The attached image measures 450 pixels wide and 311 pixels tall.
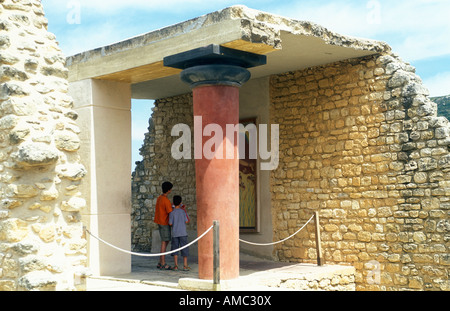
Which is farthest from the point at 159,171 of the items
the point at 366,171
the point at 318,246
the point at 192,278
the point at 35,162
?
the point at 35,162

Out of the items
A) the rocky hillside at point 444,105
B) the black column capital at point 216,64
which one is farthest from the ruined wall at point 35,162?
the rocky hillside at point 444,105

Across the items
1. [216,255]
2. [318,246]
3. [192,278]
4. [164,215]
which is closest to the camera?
[216,255]

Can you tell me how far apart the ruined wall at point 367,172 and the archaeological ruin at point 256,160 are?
19mm

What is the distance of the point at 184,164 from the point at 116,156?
11.4 ft

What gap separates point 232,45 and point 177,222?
3.43 meters

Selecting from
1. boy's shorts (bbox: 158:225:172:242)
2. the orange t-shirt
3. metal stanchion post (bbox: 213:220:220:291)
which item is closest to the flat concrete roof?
the orange t-shirt

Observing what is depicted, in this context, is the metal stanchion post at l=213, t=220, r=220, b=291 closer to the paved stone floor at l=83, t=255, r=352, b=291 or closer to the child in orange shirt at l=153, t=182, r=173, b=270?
the paved stone floor at l=83, t=255, r=352, b=291

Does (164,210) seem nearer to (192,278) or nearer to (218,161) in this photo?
(192,278)

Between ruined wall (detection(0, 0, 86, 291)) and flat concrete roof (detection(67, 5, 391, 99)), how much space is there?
77.4 inches

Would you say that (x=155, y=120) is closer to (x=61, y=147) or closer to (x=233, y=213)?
(x=233, y=213)

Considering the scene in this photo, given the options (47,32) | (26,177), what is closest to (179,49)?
(47,32)

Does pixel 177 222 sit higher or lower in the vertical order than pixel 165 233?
higher

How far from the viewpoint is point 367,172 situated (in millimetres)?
9758

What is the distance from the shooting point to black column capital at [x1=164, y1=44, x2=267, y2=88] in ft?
25.4
